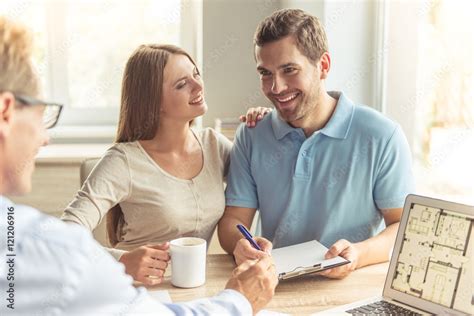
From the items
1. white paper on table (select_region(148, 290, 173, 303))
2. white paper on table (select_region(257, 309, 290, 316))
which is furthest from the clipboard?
white paper on table (select_region(148, 290, 173, 303))

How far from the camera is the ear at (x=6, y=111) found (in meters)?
0.79

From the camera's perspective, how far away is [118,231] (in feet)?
5.40

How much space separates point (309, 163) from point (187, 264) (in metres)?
0.49

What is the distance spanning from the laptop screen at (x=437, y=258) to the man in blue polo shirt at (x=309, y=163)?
329mm

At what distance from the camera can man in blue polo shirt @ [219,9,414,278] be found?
5.09ft

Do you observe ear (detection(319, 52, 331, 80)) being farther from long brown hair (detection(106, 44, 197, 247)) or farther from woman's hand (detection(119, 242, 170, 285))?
woman's hand (detection(119, 242, 170, 285))

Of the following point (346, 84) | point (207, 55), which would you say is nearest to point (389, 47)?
point (346, 84)

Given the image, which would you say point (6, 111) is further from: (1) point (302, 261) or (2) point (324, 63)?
(2) point (324, 63)

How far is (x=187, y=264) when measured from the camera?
50.0 inches

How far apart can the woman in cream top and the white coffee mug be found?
273 mm

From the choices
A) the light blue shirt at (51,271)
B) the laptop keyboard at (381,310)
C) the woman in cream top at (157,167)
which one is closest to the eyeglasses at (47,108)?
the light blue shirt at (51,271)

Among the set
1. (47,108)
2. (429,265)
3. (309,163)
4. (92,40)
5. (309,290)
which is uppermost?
(92,40)

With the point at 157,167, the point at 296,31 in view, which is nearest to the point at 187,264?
the point at 157,167

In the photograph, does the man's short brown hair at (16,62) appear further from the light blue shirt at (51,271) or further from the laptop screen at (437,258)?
the laptop screen at (437,258)
